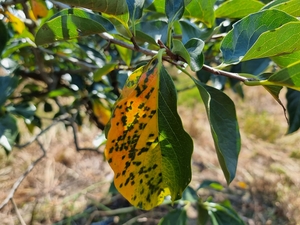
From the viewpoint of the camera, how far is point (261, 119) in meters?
2.56

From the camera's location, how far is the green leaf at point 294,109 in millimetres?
850

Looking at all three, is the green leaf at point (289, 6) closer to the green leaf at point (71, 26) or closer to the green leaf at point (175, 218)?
the green leaf at point (71, 26)

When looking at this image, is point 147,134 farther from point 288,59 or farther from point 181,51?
point 288,59

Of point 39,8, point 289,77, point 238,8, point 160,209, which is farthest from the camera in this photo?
point 160,209

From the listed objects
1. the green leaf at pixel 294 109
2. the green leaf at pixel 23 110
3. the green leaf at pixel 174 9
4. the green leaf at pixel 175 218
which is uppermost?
the green leaf at pixel 174 9


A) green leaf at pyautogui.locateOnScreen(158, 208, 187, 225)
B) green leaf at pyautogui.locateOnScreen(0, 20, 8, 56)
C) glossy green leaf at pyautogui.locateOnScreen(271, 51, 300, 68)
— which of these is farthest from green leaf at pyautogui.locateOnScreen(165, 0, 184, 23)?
green leaf at pyautogui.locateOnScreen(158, 208, 187, 225)

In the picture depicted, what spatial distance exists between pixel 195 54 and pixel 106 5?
14cm

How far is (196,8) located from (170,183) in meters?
0.32

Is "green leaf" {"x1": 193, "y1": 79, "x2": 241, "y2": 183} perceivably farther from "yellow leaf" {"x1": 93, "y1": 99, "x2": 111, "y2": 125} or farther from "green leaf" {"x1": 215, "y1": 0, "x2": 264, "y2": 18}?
"yellow leaf" {"x1": 93, "y1": 99, "x2": 111, "y2": 125}

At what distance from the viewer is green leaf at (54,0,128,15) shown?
471 mm

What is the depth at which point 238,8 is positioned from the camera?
2.11 ft

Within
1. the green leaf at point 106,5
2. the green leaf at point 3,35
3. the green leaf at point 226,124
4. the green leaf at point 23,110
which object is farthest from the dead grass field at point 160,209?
the green leaf at point 106,5

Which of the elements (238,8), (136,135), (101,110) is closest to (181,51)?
(136,135)

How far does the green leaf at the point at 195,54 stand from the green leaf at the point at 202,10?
0.14 metres
